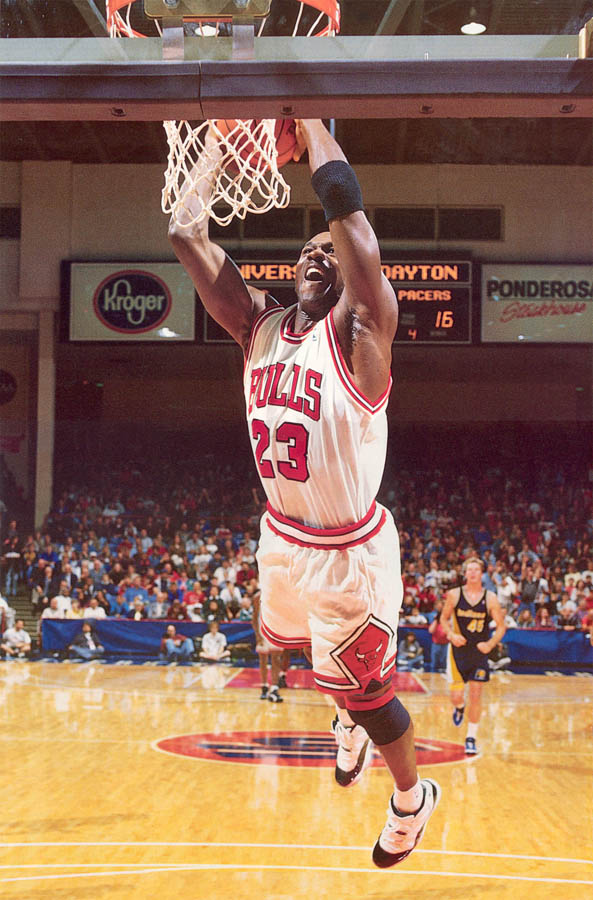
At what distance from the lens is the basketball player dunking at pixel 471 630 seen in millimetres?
7598

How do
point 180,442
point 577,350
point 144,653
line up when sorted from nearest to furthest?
point 144,653 → point 577,350 → point 180,442

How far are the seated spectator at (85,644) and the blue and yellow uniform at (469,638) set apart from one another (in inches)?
225

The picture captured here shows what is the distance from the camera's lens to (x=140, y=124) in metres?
10.3

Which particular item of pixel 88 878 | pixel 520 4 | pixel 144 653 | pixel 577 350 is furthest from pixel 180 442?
pixel 520 4

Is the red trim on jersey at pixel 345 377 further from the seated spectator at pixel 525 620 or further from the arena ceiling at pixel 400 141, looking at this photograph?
the seated spectator at pixel 525 620

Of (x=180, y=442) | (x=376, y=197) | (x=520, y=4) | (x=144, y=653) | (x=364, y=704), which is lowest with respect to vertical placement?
(x=144, y=653)

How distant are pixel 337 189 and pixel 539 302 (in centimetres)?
1051

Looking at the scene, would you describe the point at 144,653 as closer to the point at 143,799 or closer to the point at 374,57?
the point at 143,799

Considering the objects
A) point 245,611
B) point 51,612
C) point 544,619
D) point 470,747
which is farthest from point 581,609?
point 51,612

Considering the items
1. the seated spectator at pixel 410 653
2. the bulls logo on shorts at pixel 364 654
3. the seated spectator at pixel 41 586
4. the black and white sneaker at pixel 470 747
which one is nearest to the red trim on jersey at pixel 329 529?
the bulls logo on shorts at pixel 364 654

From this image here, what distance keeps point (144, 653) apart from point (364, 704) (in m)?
9.84

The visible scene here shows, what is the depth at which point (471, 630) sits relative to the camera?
771cm

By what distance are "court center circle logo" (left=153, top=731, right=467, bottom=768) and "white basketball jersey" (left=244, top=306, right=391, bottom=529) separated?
5075mm

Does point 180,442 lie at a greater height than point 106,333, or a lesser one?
lesser
